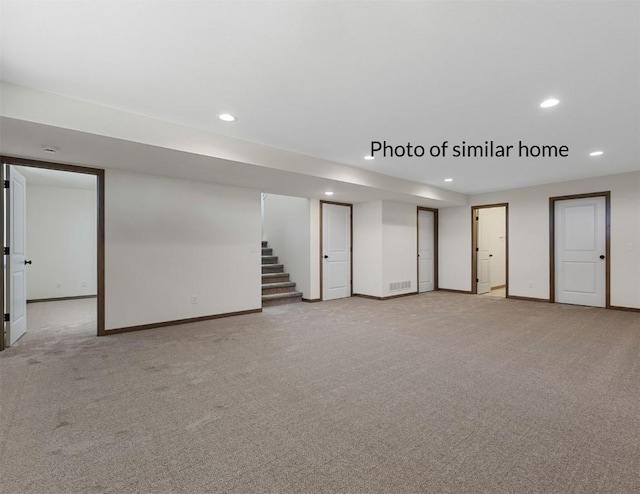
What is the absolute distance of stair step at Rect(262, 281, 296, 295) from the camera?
6.50m

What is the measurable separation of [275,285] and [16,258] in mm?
3918

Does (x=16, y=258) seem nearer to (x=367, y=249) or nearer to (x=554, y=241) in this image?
(x=367, y=249)

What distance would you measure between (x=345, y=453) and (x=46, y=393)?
93.6 inches

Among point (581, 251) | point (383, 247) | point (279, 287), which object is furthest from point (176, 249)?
point (581, 251)

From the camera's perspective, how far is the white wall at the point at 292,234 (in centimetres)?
669

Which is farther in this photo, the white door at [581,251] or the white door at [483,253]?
the white door at [483,253]

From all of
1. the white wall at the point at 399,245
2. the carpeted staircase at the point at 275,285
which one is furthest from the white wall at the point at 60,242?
the white wall at the point at 399,245

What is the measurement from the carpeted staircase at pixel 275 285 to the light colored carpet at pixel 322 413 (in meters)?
2.25

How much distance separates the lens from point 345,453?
1.77 meters

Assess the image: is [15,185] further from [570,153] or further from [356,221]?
[570,153]

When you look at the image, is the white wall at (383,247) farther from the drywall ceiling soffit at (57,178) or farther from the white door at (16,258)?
the white door at (16,258)

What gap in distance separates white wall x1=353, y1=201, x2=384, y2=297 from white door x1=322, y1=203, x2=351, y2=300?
0.53 feet

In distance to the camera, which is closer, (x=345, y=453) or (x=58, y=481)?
(x=58, y=481)

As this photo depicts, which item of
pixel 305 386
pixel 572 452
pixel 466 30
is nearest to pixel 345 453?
pixel 305 386
